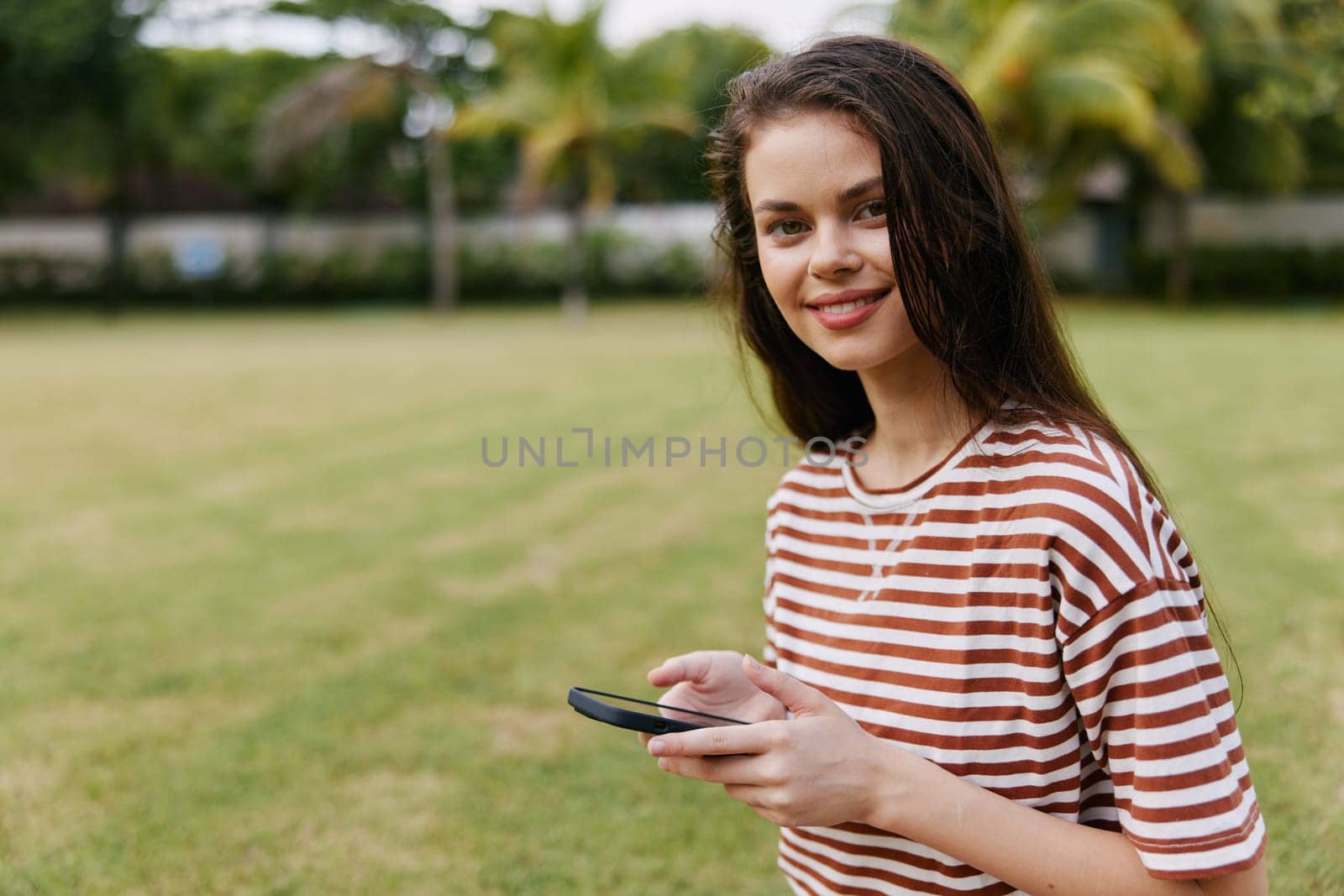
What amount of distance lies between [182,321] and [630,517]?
16.5 m

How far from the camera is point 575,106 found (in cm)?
1919

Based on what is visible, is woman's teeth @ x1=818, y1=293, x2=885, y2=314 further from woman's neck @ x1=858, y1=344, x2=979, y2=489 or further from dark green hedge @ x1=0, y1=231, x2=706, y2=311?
dark green hedge @ x1=0, y1=231, x2=706, y2=311

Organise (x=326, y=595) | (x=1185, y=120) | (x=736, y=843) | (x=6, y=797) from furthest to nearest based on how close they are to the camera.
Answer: (x=1185, y=120), (x=326, y=595), (x=6, y=797), (x=736, y=843)

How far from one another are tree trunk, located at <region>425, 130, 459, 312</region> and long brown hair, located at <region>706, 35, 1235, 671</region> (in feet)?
69.0

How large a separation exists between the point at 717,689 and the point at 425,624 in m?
3.06

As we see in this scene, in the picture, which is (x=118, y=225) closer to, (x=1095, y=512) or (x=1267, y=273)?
(x=1267, y=273)

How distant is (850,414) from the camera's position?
1.51 metres

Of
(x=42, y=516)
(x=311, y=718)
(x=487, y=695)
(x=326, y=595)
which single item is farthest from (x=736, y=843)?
(x=42, y=516)

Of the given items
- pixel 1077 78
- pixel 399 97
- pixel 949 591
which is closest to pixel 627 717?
pixel 949 591

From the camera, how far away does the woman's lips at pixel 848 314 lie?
1197 millimetres

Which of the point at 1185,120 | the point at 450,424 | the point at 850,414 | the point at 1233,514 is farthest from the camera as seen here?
the point at 1185,120

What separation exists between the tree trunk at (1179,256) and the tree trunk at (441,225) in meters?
12.4

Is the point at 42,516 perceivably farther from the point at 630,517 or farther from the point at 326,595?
the point at 630,517

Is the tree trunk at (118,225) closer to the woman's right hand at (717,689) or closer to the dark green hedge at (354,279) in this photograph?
the dark green hedge at (354,279)
